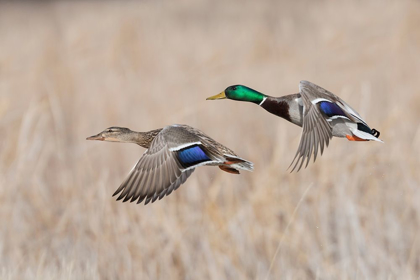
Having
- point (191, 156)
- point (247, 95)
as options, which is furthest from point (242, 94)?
point (191, 156)

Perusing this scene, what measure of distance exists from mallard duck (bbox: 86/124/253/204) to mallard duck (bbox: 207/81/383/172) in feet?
0.19

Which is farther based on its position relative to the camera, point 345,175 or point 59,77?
point 59,77

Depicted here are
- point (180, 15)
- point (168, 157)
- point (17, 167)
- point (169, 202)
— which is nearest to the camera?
point (168, 157)

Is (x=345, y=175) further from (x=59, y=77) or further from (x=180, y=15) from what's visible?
(x=180, y=15)

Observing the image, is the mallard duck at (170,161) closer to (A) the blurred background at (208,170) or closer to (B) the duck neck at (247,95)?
(B) the duck neck at (247,95)

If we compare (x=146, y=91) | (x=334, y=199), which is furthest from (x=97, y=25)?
(x=334, y=199)

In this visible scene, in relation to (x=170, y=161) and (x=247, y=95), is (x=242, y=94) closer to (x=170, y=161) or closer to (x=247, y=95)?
(x=247, y=95)

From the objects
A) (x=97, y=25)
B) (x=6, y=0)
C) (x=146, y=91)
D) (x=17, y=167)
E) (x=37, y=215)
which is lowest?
(x=37, y=215)

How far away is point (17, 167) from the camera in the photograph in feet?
12.7

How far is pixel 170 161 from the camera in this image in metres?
0.66

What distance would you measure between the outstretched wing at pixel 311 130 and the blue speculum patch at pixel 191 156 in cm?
11

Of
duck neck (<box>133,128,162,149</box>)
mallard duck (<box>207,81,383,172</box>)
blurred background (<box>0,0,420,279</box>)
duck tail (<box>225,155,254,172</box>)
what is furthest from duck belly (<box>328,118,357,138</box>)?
blurred background (<box>0,0,420,279</box>)

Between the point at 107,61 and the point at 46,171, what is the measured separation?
1.35 meters

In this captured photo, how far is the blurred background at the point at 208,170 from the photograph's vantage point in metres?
3.89
